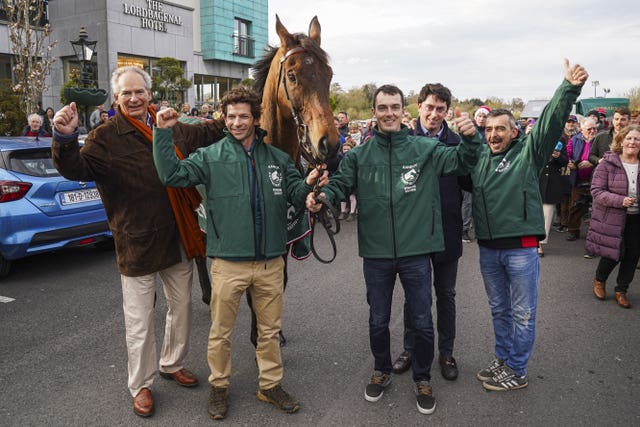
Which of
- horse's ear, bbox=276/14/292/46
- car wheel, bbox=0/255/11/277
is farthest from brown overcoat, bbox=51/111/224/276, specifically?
car wheel, bbox=0/255/11/277

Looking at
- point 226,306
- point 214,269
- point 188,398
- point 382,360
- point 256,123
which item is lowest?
point 188,398

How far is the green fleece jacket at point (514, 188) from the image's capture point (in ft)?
10.6

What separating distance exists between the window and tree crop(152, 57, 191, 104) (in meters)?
7.59

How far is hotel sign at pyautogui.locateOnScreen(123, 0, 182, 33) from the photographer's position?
928 inches

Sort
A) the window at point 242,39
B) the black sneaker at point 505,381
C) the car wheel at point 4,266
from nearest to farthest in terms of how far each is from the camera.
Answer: the black sneaker at point 505,381 < the car wheel at point 4,266 < the window at point 242,39

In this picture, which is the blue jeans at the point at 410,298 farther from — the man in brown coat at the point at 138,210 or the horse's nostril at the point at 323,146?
the man in brown coat at the point at 138,210

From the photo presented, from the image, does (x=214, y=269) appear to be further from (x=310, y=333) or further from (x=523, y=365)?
(x=523, y=365)

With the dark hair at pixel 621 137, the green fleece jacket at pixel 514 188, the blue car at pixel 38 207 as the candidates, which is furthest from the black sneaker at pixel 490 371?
the blue car at pixel 38 207

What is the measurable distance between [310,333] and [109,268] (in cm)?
337

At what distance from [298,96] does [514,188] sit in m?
1.57

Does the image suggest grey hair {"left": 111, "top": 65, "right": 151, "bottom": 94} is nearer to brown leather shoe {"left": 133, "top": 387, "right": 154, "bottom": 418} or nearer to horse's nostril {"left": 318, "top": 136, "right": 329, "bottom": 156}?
horse's nostril {"left": 318, "top": 136, "right": 329, "bottom": 156}

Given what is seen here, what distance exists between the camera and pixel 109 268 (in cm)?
635

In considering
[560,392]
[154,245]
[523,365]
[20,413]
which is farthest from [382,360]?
[20,413]

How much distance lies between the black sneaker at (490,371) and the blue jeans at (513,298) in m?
0.04
